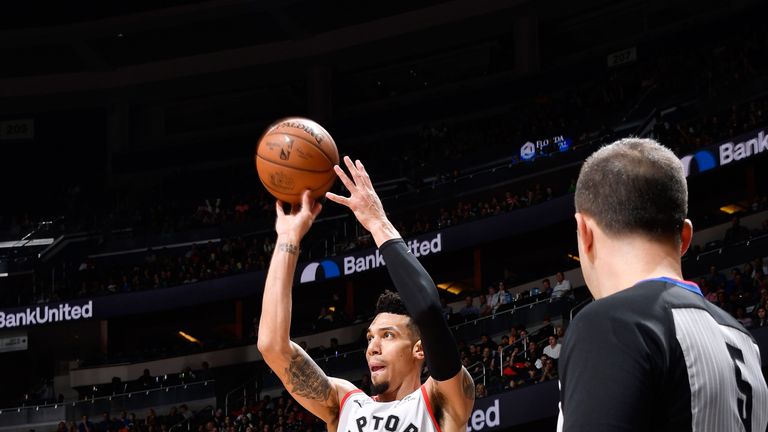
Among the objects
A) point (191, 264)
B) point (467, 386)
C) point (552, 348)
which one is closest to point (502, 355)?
point (552, 348)

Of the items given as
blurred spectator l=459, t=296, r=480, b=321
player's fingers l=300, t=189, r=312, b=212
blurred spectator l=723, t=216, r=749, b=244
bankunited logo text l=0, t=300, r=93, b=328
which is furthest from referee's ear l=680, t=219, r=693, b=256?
bankunited logo text l=0, t=300, r=93, b=328

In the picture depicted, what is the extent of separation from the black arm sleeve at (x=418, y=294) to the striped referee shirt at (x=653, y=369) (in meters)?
1.47

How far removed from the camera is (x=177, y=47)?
105 feet

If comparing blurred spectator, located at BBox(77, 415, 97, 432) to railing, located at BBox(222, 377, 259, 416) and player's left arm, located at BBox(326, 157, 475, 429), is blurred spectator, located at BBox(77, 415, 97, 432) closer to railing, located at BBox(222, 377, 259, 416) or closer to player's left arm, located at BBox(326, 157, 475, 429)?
railing, located at BBox(222, 377, 259, 416)

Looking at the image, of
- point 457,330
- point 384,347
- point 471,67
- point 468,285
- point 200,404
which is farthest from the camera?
point 471,67

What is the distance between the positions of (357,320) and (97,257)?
9.18 meters

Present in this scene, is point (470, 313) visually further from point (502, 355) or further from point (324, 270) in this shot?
point (324, 270)

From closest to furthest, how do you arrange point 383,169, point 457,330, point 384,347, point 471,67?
point 384,347 → point 457,330 → point 383,169 → point 471,67

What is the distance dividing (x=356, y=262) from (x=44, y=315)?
29.3 feet

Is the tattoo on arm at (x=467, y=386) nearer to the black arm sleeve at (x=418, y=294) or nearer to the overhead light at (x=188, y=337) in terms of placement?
the black arm sleeve at (x=418, y=294)

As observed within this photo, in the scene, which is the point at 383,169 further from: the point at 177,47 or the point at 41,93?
the point at 41,93

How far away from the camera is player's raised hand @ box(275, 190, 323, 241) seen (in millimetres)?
4152

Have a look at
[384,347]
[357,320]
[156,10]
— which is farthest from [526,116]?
[384,347]

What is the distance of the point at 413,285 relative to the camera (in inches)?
139
